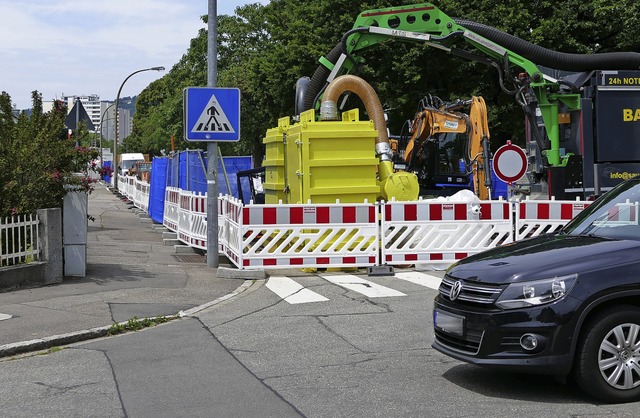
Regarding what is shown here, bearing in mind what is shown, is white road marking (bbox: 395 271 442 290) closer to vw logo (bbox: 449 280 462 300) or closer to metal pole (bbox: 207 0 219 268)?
metal pole (bbox: 207 0 219 268)

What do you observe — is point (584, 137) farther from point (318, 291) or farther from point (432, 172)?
point (318, 291)

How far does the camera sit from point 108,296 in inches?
469

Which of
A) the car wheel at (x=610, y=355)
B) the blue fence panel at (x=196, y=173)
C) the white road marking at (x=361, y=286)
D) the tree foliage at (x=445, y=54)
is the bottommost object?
the white road marking at (x=361, y=286)

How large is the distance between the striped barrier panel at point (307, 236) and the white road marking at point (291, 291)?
52 centimetres

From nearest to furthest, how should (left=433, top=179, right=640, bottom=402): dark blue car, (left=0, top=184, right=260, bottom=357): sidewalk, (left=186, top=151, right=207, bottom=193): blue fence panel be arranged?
(left=433, top=179, right=640, bottom=402): dark blue car < (left=0, top=184, right=260, bottom=357): sidewalk < (left=186, top=151, right=207, bottom=193): blue fence panel

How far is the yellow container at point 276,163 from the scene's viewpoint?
662 inches

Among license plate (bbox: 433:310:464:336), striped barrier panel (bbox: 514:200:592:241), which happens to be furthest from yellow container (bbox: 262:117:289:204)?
license plate (bbox: 433:310:464:336)

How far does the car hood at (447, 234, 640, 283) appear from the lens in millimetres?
6059

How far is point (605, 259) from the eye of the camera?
6.08m

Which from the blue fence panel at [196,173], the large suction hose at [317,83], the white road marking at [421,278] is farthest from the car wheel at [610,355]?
the blue fence panel at [196,173]

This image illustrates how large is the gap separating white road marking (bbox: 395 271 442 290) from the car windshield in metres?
5.30

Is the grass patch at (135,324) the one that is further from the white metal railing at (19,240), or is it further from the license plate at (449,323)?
the license plate at (449,323)

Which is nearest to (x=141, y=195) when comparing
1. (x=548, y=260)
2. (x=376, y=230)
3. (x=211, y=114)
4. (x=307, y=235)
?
(x=211, y=114)

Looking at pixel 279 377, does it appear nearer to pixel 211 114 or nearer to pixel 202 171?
pixel 211 114
